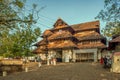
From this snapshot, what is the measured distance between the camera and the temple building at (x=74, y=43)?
153 ft

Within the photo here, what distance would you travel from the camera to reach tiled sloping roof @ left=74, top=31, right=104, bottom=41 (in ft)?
154

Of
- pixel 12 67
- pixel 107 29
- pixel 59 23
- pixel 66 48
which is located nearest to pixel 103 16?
pixel 107 29

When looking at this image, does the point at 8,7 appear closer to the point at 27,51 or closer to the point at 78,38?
the point at 27,51

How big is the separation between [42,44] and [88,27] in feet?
43.3

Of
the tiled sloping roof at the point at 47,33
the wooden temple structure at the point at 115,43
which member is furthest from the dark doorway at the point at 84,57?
the wooden temple structure at the point at 115,43

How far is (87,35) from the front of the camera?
4950 centimetres

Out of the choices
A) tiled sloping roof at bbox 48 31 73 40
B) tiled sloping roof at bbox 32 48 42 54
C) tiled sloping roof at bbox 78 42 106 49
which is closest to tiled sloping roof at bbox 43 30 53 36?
tiled sloping roof at bbox 48 31 73 40

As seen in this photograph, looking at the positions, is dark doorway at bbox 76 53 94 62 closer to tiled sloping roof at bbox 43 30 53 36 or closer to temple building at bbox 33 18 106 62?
temple building at bbox 33 18 106 62

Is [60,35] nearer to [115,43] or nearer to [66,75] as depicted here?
[115,43]

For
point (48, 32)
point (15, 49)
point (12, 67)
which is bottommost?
point (12, 67)

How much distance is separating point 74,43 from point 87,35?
12.3 ft

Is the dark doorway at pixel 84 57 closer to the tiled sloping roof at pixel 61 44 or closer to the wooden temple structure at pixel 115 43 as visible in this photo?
the tiled sloping roof at pixel 61 44

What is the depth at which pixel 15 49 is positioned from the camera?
154 ft

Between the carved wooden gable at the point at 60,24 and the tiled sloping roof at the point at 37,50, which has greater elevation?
the carved wooden gable at the point at 60,24
